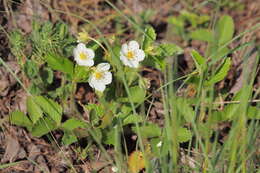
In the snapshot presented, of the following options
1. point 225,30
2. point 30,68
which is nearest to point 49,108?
point 30,68

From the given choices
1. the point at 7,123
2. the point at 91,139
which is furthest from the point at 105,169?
the point at 7,123

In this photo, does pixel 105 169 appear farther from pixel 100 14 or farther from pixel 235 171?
pixel 100 14

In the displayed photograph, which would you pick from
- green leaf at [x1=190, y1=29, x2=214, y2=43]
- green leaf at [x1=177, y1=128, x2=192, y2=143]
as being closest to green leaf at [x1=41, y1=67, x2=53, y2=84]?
green leaf at [x1=177, y1=128, x2=192, y2=143]

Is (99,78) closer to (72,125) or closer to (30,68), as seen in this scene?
(72,125)

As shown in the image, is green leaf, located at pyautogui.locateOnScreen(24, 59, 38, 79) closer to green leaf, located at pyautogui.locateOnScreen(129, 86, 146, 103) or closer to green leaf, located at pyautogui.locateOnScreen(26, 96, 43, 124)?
green leaf, located at pyautogui.locateOnScreen(26, 96, 43, 124)

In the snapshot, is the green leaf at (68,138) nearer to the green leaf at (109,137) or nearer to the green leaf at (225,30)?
the green leaf at (109,137)
